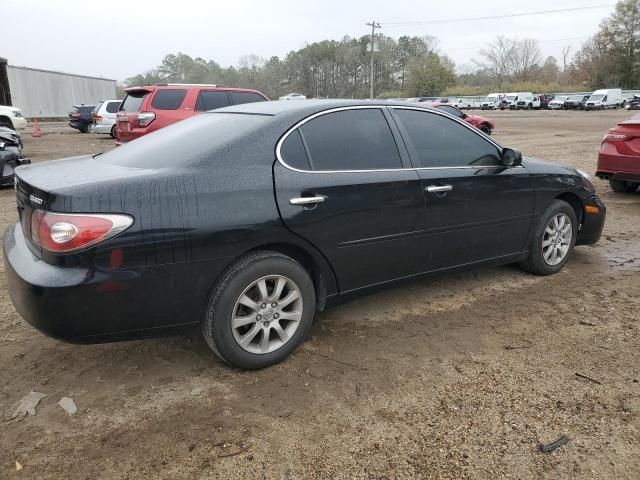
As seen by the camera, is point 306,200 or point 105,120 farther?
point 105,120

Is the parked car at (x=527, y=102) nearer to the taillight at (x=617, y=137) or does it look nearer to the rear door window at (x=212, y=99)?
the rear door window at (x=212, y=99)

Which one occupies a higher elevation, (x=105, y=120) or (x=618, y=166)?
(x=105, y=120)

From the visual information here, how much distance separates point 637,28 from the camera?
69.3m

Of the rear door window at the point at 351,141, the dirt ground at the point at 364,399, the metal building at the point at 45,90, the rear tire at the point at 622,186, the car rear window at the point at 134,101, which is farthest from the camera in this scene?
the metal building at the point at 45,90

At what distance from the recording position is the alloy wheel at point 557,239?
4.62 meters

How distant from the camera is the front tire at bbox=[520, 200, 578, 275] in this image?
454 cm

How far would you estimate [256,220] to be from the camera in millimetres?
2902

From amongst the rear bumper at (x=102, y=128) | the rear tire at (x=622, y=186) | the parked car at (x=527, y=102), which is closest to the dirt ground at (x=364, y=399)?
the rear tire at (x=622, y=186)

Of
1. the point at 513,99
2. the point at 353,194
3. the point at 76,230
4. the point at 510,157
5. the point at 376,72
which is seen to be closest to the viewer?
the point at 76,230

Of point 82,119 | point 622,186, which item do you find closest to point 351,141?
point 622,186

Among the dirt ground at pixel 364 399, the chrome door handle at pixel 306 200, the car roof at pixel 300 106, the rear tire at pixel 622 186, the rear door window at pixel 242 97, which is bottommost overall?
the dirt ground at pixel 364 399

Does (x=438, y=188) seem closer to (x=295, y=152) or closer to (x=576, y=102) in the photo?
(x=295, y=152)

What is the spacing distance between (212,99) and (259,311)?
28.0 ft

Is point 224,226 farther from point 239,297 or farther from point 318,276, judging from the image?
point 318,276
